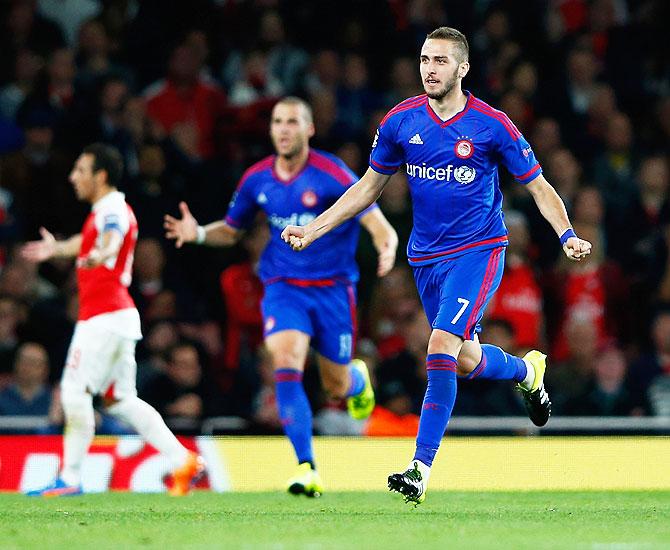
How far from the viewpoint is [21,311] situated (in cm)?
1280

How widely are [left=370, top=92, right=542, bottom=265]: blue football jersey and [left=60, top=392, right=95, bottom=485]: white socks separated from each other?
291 cm

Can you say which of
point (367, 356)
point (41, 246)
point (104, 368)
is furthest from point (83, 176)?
point (367, 356)

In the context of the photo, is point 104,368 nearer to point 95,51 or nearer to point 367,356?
point 367,356

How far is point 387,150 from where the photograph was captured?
8828mm

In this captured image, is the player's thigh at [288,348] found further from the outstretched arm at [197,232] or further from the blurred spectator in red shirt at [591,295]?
the blurred spectator in red shirt at [591,295]

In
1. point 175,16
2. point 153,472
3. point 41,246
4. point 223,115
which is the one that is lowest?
point 153,472

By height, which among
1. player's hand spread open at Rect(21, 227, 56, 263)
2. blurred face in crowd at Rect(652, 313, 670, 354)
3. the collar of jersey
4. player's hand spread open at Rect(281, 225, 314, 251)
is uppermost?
the collar of jersey

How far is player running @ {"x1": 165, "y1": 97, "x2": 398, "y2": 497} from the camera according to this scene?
33.6ft

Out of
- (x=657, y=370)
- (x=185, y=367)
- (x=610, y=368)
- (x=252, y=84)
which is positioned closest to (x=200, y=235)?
(x=185, y=367)

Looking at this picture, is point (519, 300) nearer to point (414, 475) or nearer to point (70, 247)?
point (70, 247)

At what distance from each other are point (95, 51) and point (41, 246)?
457 centimetres

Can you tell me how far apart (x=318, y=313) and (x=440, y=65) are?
261 centimetres

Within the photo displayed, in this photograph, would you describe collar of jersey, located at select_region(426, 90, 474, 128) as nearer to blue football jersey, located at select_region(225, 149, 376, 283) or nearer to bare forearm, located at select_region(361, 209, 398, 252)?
bare forearm, located at select_region(361, 209, 398, 252)

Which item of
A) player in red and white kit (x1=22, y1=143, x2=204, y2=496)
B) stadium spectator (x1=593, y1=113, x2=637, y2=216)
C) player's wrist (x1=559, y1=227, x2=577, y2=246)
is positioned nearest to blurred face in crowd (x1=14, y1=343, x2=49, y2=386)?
player in red and white kit (x1=22, y1=143, x2=204, y2=496)
